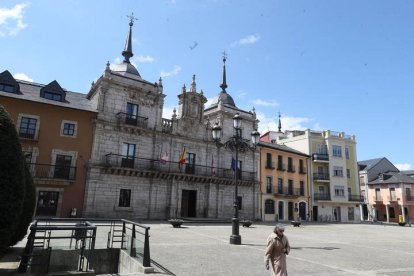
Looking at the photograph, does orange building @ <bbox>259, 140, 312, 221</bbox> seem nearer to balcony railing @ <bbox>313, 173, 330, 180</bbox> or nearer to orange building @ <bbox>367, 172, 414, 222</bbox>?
balcony railing @ <bbox>313, 173, 330, 180</bbox>

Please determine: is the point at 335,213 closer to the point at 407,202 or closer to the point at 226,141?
the point at 407,202

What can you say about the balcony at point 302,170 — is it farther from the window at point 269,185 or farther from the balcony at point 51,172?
the balcony at point 51,172

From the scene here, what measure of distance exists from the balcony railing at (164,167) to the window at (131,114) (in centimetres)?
332

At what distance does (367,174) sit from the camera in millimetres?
57562

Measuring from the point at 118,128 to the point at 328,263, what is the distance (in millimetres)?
21968

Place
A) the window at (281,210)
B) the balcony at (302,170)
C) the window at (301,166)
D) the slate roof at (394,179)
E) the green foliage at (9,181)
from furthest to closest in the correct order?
the slate roof at (394,179) → the window at (301,166) → the balcony at (302,170) → the window at (281,210) → the green foliage at (9,181)

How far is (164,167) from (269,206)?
15.4 m

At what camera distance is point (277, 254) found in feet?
20.9

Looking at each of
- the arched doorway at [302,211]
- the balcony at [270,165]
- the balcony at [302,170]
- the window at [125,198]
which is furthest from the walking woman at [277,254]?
the balcony at [302,170]

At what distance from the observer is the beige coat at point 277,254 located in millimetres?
6281

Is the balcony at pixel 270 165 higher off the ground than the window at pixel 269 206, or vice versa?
the balcony at pixel 270 165

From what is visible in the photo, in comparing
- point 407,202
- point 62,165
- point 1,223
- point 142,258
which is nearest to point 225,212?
point 62,165

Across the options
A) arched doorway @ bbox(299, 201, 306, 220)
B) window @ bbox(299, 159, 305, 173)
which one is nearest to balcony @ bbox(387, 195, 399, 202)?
arched doorway @ bbox(299, 201, 306, 220)

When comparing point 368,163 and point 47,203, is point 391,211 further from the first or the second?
point 47,203
